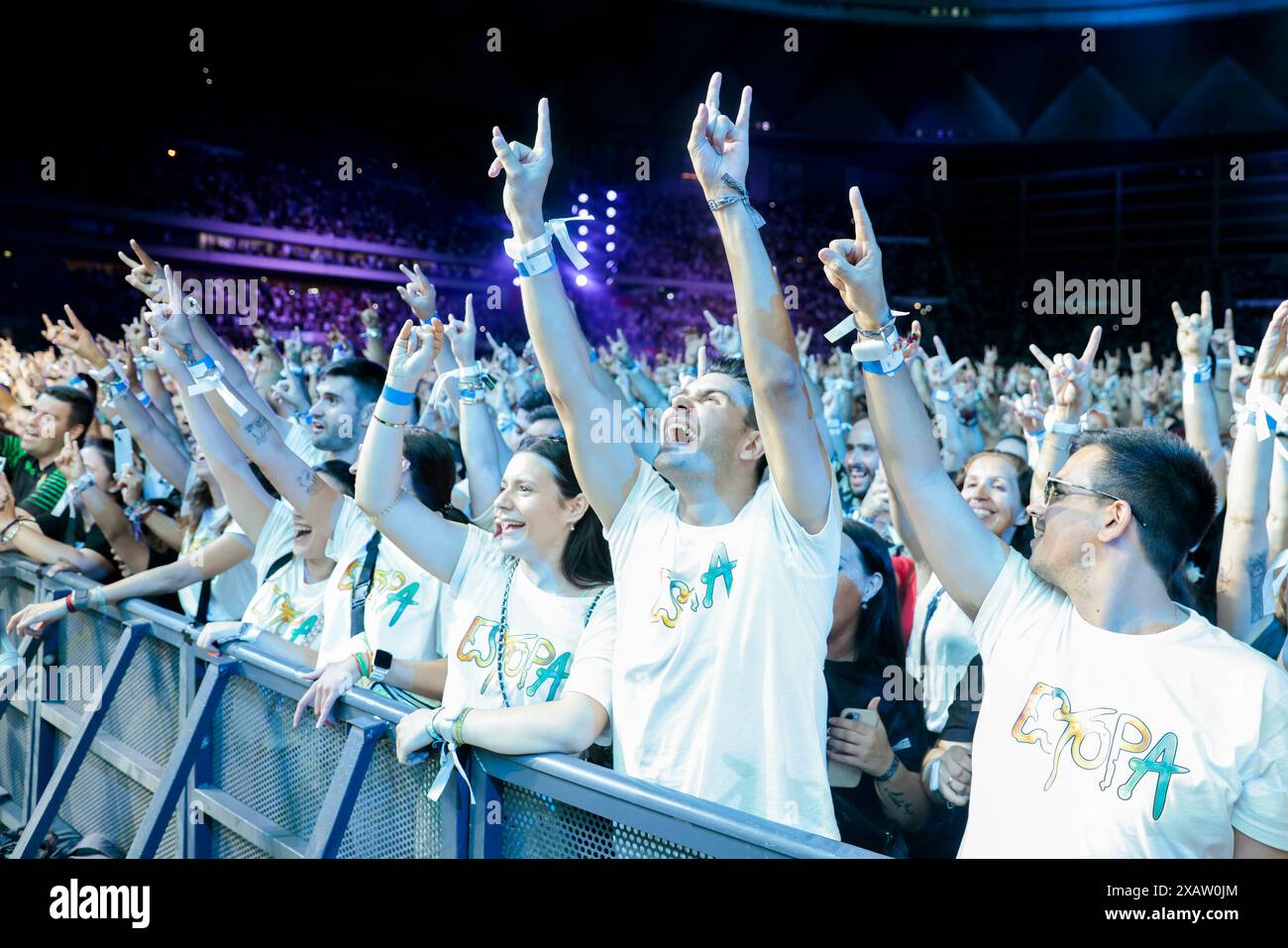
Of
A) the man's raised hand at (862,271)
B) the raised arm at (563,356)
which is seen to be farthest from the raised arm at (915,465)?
the raised arm at (563,356)

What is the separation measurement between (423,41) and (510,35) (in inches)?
68.3

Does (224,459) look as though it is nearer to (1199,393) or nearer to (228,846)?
(228,846)

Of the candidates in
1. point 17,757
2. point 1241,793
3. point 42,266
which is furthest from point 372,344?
point 42,266

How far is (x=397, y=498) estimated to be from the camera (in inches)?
101

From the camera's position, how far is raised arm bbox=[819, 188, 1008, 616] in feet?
6.15

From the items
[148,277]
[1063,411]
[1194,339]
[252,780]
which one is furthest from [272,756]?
[1194,339]

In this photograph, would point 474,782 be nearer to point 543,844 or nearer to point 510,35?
point 543,844

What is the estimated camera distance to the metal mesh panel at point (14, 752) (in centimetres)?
385

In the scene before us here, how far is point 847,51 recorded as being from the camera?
81.7 ft

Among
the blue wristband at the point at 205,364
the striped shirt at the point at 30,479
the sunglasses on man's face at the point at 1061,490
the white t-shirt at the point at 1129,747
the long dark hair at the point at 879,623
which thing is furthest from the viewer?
the striped shirt at the point at 30,479

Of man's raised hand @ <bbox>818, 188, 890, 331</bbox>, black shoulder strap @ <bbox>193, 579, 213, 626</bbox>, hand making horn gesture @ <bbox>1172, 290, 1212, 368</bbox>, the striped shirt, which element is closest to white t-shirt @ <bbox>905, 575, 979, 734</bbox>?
man's raised hand @ <bbox>818, 188, 890, 331</bbox>

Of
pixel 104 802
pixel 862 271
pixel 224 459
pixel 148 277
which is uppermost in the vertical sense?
pixel 148 277

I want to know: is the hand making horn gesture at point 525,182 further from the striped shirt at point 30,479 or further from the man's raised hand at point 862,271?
the striped shirt at point 30,479

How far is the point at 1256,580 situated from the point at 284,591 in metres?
2.48
